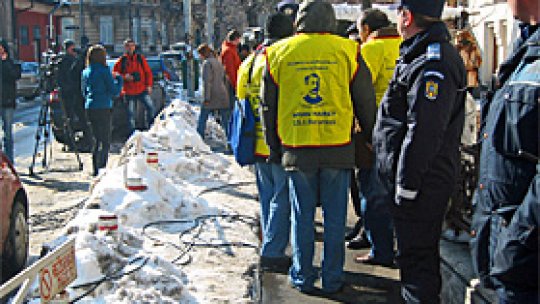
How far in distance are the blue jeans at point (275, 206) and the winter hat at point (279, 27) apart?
43.1 inches

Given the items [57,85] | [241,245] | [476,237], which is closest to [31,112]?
[57,85]

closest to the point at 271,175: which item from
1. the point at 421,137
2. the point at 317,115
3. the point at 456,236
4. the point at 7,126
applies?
the point at 317,115

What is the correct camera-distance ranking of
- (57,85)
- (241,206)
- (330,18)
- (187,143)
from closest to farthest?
(330,18)
(241,206)
(187,143)
(57,85)

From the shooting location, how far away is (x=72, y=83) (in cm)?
1283

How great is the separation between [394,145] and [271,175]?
2.22 meters

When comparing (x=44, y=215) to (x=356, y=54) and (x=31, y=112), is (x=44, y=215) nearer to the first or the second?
(x=356, y=54)

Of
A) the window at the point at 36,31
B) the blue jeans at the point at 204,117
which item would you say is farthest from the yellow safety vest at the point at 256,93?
the window at the point at 36,31

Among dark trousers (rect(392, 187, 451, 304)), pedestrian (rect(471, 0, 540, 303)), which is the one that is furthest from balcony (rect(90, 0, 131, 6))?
pedestrian (rect(471, 0, 540, 303))

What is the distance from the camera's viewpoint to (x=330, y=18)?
531 centimetres

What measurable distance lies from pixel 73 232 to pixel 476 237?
330 cm

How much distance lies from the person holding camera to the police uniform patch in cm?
1030

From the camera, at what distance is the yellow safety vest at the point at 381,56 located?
611cm

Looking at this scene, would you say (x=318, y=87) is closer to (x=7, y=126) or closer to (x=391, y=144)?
(x=391, y=144)

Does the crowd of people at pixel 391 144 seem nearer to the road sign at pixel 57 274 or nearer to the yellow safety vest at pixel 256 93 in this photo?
the yellow safety vest at pixel 256 93
